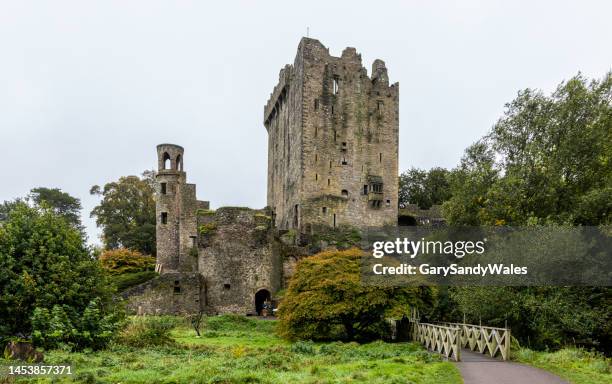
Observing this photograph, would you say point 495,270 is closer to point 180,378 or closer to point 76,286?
point 180,378

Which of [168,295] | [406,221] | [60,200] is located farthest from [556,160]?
[60,200]

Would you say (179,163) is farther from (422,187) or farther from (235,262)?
(422,187)

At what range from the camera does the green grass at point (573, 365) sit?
1352cm

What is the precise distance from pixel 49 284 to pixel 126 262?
3223 centimetres

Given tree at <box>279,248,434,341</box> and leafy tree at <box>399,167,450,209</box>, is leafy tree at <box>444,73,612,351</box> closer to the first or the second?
tree at <box>279,248,434,341</box>

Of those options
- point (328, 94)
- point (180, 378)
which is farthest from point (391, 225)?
point (180, 378)

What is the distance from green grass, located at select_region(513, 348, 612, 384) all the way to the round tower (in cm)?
3289

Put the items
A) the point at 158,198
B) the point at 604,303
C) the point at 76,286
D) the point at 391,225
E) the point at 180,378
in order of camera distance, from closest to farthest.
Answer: the point at 180,378 < the point at 76,286 < the point at 604,303 < the point at 158,198 < the point at 391,225

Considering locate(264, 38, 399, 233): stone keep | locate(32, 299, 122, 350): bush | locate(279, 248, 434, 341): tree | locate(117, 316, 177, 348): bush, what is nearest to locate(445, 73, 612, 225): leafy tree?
locate(279, 248, 434, 341): tree

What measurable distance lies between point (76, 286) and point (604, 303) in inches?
734

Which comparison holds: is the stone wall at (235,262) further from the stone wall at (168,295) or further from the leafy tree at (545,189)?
the leafy tree at (545,189)

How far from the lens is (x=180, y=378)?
44.4 ft

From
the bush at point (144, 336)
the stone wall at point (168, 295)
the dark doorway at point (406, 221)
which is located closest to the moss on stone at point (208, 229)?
the stone wall at point (168, 295)

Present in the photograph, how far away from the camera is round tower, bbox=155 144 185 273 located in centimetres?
4566
